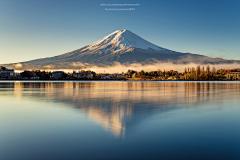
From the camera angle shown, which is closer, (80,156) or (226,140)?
(80,156)

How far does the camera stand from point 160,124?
1059 centimetres

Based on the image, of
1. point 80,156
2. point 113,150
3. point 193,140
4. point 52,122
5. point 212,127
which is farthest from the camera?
point 52,122

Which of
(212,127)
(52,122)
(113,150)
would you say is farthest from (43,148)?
(212,127)

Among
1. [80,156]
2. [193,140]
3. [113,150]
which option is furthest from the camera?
[193,140]

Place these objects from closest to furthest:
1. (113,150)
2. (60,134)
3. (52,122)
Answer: (113,150) → (60,134) → (52,122)

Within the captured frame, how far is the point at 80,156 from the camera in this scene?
638 centimetres

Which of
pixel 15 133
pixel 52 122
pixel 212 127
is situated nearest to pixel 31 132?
pixel 15 133

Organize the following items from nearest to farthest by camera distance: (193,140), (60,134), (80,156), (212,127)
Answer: (80,156)
(193,140)
(60,134)
(212,127)

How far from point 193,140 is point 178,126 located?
2.29 metres

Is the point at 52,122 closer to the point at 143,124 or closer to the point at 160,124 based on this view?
the point at 143,124

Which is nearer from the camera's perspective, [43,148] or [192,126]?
[43,148]

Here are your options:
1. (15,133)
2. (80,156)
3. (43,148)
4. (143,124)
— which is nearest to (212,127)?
(143,124)

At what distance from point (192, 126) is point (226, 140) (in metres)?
2.26

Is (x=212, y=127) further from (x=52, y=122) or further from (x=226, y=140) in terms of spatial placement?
(x=52, y=122)
